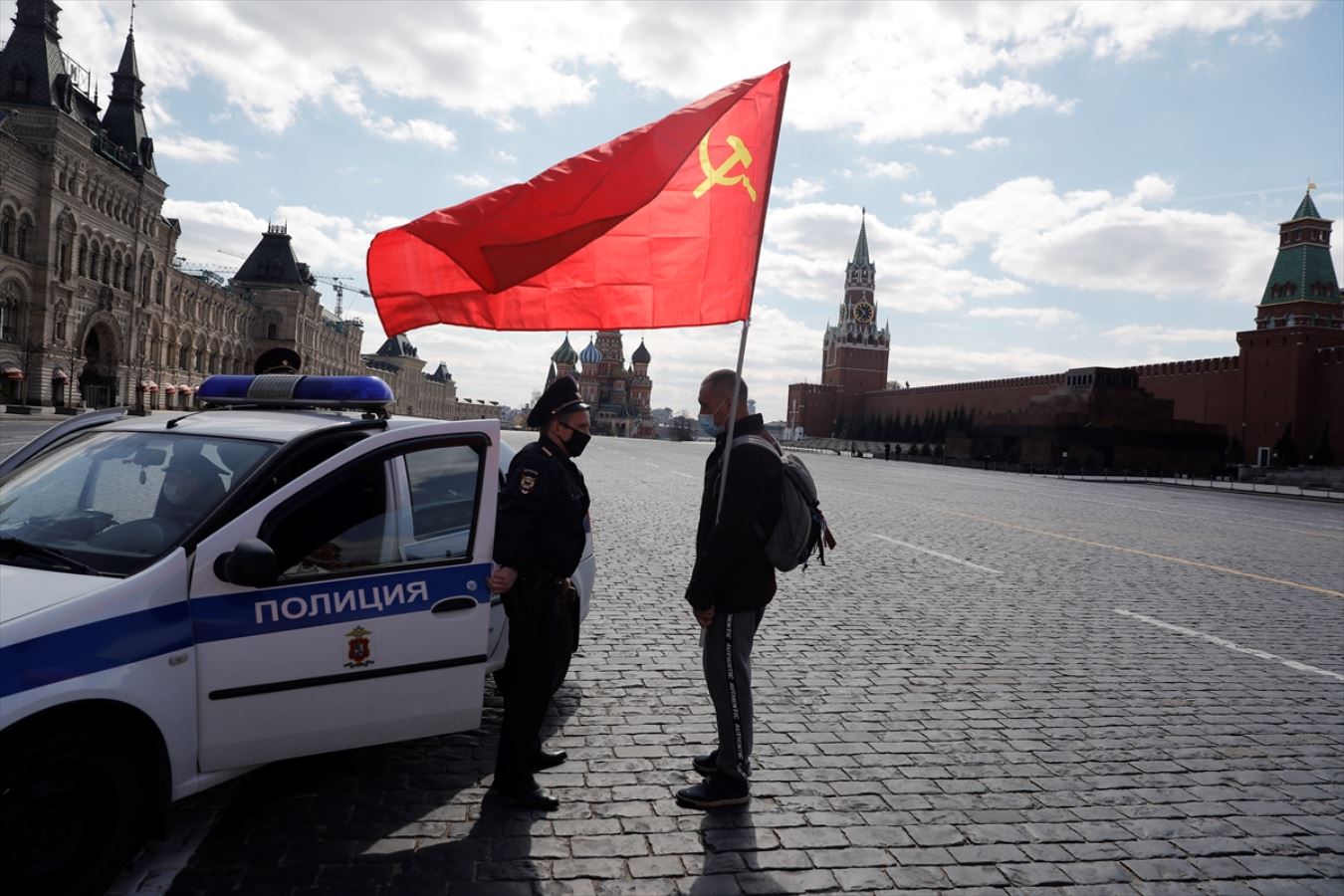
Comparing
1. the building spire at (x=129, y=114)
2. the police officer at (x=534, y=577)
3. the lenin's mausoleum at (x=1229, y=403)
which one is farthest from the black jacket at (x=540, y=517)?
the building spire at (x=129, y=114)

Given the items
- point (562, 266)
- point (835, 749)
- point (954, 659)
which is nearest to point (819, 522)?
point (835, 749)

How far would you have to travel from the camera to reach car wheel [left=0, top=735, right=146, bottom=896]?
102 inches

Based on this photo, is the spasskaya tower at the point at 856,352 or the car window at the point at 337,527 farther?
the spasskaya tower at the point at 856,352

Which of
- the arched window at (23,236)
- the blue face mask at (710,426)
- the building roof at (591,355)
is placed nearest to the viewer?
the blue face mask at (710,426)

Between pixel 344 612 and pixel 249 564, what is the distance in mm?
453

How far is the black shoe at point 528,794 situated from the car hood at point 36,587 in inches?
66.9

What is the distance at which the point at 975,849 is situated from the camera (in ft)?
11.6

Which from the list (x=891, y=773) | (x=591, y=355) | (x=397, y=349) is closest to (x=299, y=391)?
(x=891, y=773)

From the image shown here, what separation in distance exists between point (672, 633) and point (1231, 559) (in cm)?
959

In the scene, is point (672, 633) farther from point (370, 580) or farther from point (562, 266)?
point (370, 580)

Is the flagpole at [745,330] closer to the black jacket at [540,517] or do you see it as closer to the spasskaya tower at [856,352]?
the black jacket at [540,517]

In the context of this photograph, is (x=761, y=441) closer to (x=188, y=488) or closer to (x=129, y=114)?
(x=188, y=488)

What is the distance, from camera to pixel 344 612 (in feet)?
10.9

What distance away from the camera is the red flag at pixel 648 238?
4172 mm
